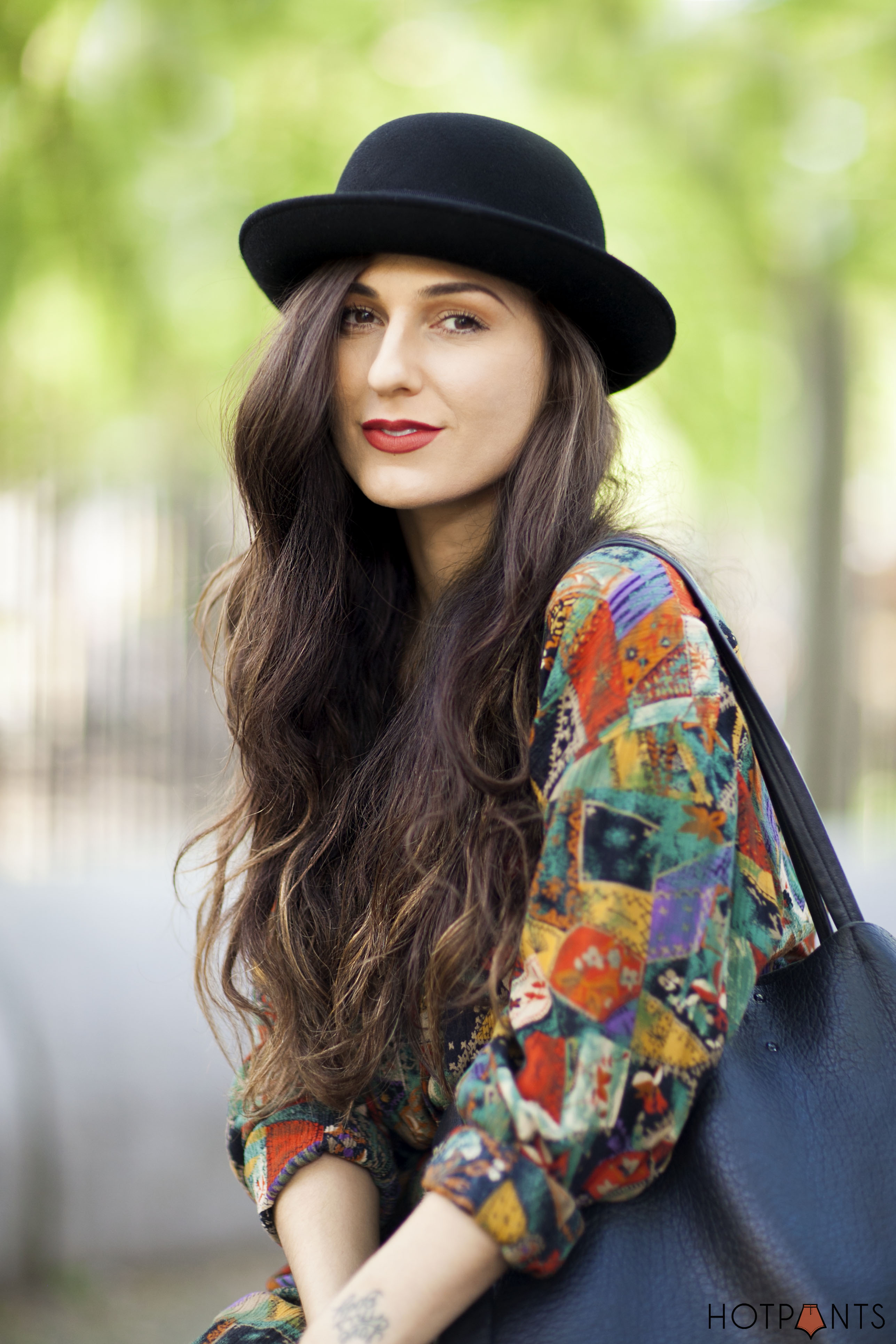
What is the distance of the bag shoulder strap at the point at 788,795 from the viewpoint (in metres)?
1.37

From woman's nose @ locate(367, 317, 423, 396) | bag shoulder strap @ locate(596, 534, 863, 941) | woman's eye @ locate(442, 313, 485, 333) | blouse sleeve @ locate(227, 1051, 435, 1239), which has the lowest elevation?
blouse sleeve @ locate(227, 1051, 435, 1239)

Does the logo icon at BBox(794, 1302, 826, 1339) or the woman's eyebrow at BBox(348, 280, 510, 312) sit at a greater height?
the woman's eyebrow at BBox(348, 280, 510, 312)

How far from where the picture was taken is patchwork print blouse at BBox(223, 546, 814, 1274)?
121cm

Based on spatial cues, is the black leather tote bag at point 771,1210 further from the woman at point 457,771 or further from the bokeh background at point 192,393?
the bokeh background at point 192,393

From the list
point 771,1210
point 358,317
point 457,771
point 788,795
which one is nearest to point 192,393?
point 358,317

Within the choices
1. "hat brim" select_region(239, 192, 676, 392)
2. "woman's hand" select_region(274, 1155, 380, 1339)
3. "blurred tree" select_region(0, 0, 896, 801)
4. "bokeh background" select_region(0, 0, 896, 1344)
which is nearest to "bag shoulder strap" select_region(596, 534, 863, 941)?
"hat brim" select_region(239, 192, 676, 392)

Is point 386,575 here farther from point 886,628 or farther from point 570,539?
point 886,628

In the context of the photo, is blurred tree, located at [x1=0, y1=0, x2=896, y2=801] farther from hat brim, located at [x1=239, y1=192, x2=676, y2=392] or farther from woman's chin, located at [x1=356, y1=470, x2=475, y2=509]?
woman's chin, located at [x1=356, y1=470, x2=475, y2=509]

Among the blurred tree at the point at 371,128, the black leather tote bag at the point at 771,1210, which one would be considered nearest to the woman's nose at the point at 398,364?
the black leather tote bag at the point at 771,1210

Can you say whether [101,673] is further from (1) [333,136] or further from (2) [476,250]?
(2) [476,250]

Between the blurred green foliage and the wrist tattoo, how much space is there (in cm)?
401

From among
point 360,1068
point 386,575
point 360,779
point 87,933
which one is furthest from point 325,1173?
point 87,933

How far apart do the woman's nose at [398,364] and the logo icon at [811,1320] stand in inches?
46.5

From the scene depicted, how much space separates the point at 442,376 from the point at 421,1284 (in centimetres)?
111
